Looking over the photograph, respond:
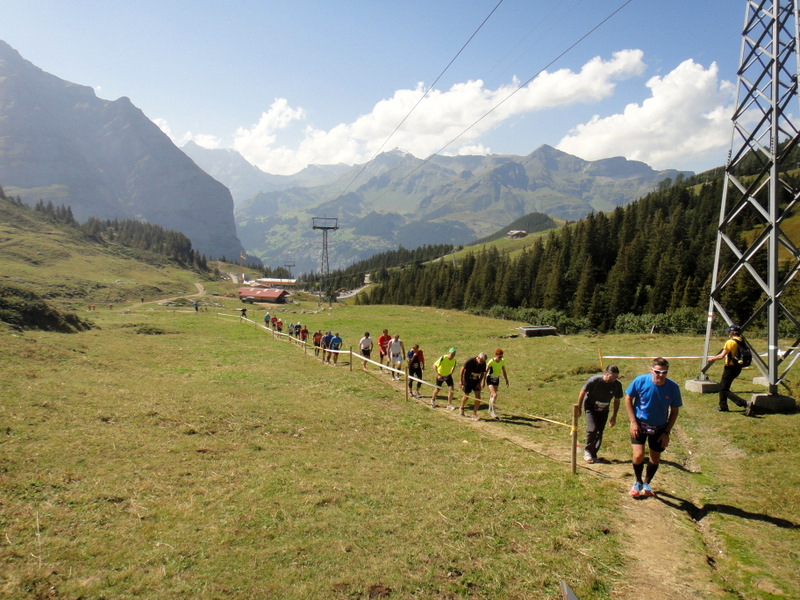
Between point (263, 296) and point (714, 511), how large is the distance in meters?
116

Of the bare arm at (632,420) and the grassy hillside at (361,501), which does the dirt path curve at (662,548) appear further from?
the bare arm at (632,420)

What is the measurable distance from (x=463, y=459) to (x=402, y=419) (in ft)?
15.0

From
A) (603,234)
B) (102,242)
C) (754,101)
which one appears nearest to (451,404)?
(754,101)

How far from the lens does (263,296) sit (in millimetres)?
116125

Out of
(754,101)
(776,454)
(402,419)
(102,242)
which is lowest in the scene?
(402,419)

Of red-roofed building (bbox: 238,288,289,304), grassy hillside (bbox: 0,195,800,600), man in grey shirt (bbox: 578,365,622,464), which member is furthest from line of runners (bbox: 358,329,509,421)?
red-roofed building (bbox: 238,288,289,304)

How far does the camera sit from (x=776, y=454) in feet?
32.6

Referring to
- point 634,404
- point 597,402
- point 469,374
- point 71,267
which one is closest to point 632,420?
point 634,404

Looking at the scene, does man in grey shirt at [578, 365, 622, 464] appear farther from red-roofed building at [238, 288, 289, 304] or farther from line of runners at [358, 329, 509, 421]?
red-roofed building at [238, 288, 289, 304]

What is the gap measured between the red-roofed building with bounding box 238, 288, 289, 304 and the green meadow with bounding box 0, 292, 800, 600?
331 feet

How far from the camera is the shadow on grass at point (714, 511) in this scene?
23.5 feet

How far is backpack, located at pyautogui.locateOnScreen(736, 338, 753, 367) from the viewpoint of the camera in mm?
12770

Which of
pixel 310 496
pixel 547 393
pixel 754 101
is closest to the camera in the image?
pixel 310 496

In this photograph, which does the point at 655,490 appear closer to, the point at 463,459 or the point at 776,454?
the point at 776,454
